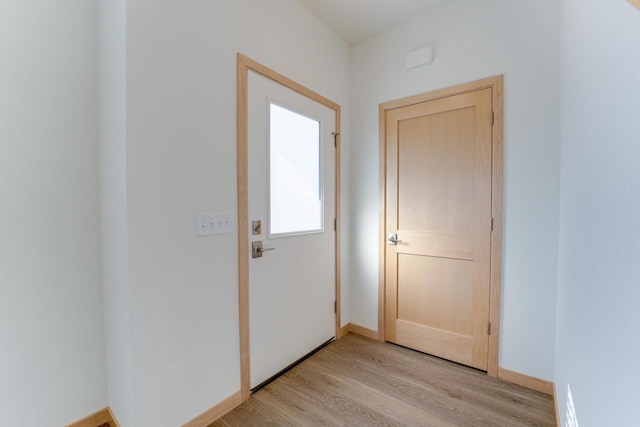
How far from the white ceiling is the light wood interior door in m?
0.74

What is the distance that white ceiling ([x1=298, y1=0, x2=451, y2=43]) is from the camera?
7.13ft

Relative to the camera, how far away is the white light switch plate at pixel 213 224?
5.12 feet

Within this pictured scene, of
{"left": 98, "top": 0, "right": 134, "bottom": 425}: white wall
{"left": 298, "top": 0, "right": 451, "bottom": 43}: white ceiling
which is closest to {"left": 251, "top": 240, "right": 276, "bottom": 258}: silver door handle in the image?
{"left": 98, "top": 0, "right": 134, "bottom": 425}: white wall

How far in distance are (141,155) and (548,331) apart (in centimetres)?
267

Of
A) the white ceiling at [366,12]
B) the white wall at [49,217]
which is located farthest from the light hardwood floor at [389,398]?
the white ceiling at [366,12]

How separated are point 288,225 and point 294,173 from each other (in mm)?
413

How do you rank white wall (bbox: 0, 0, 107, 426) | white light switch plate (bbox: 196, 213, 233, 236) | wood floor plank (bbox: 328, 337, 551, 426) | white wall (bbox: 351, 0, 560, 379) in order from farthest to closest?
white wall (bbox: 351, 0, 560, 379) → wood floor plank (bbox: 328, 337, 551, 426) → white light switch plate (bbox: 196, 213, 233, 236) → white wall (bbox: 0, 0, 107, 426)

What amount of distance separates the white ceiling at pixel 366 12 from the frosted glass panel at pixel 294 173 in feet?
2.89

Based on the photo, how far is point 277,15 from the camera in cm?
200

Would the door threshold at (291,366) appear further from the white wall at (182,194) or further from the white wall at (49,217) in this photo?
the white wall at (49,217)

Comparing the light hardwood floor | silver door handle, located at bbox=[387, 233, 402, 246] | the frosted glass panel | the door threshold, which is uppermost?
the frosted glass panel

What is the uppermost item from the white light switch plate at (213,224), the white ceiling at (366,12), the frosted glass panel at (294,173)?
the white ceiling at (366,12)

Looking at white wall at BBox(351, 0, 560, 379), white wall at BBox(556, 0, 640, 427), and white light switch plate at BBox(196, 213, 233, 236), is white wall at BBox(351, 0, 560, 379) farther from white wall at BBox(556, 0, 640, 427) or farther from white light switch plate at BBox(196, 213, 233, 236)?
white light switch plate at BBox(196, 213, 233, 236)

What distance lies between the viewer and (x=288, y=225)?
2.14 meters
